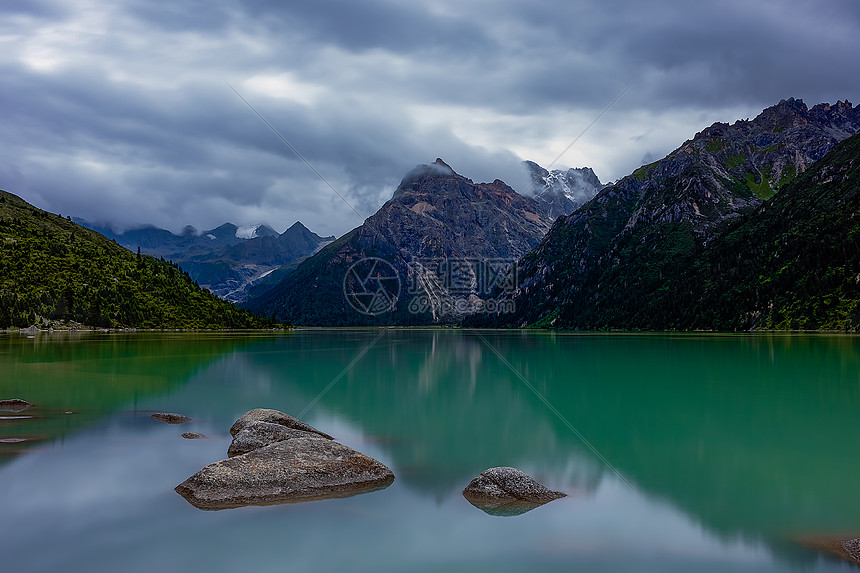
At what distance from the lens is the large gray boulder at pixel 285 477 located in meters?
19.1

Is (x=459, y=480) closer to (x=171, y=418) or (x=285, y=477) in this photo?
(x=285, y=477)

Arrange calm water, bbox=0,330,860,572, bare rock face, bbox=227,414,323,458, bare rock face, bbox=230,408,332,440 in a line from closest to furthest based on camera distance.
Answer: calm water, bbox=0,330,860,572
bare rock face, bbox=227,414,323,458
bare rock face, bbox=230,408,332,440

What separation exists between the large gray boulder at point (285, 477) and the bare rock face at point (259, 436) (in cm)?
365

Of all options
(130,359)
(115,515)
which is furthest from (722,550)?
(130,359)

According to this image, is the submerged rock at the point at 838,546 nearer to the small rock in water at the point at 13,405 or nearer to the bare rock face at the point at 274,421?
the bare rock face at the point at 274,421

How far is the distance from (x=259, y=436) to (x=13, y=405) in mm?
23232

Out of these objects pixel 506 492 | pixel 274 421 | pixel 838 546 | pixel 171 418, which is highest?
pixel 274 421

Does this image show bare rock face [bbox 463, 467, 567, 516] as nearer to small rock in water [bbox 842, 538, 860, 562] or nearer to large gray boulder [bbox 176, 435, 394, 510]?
large gray boulder [bbox 176, 435, 394, 510]

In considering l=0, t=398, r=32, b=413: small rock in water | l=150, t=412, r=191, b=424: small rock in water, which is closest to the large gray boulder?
l=150, t=412, r=191, b=424: small rock in water

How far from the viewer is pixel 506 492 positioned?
19625 mm

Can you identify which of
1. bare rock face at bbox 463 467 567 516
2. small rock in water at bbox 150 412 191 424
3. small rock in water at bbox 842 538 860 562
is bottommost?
small rock in water at bbox 150 412 191 424

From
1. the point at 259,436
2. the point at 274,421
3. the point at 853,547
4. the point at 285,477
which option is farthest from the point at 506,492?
the point at 274,421

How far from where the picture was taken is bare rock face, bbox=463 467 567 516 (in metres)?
18.6

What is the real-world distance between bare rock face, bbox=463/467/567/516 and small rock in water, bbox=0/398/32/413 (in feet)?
110
